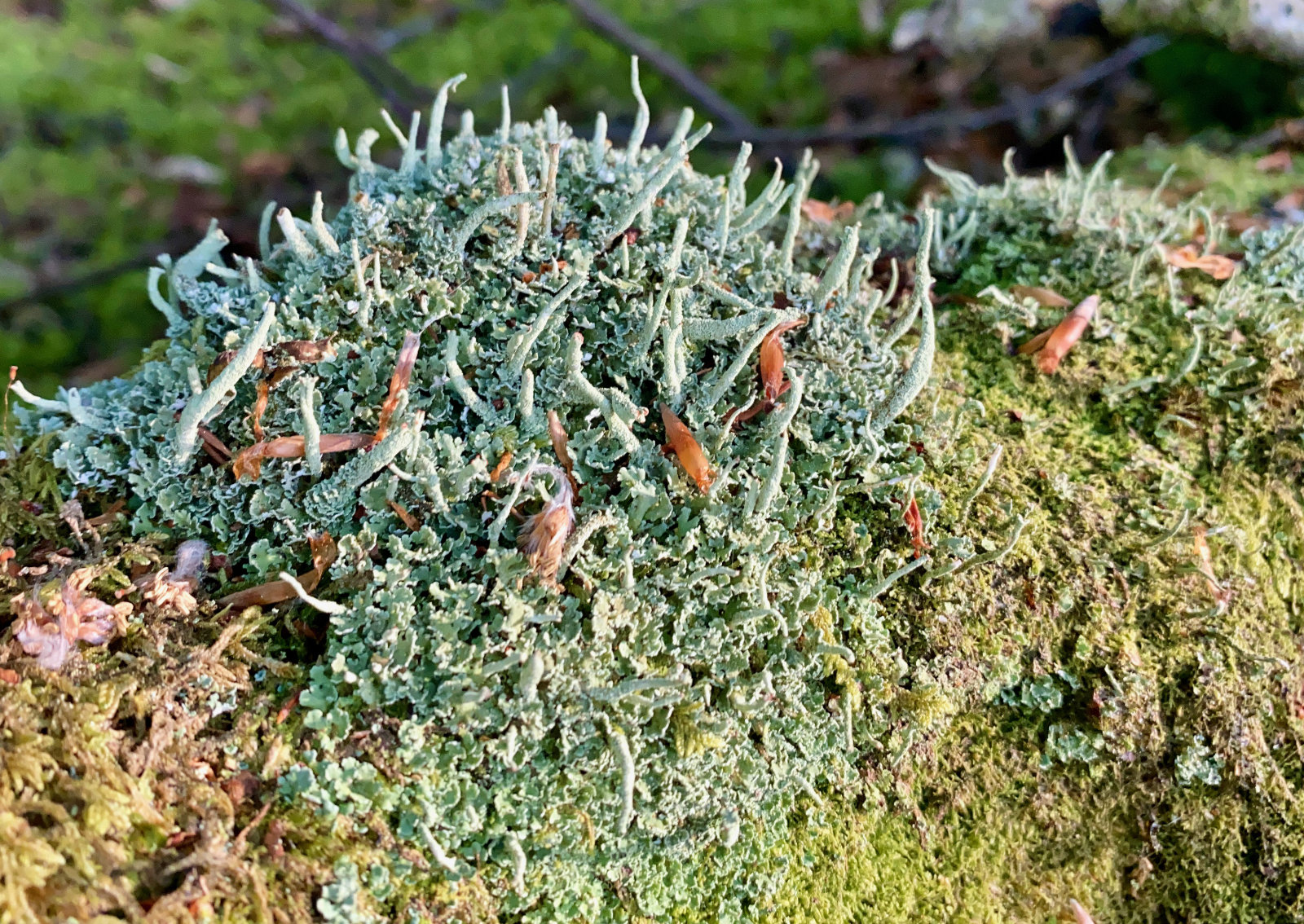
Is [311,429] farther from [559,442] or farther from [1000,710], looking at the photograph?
[1000,710]

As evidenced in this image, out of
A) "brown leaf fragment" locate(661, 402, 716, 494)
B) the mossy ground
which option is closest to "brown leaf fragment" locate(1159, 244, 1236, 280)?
the mossy ground

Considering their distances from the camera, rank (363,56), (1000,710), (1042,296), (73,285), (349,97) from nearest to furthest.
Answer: (1000,710) < (1042,296) < (73,285) < (363,56) < (349,97)

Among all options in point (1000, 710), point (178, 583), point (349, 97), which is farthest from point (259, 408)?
point (349, 97)

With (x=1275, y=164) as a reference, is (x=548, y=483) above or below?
below

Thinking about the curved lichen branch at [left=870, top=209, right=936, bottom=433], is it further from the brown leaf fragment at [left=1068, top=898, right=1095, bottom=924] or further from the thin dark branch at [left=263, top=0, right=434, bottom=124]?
the thin dark branch at [left=263, top=0, right=434, bottom=124]

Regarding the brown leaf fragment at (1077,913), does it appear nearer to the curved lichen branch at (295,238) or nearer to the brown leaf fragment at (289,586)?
the brown leaf fragment at (289,586)

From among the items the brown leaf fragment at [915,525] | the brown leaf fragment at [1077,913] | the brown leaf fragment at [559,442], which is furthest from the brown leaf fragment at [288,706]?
the brown leaf fragment at [1077,913]

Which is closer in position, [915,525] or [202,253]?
[915,525]
